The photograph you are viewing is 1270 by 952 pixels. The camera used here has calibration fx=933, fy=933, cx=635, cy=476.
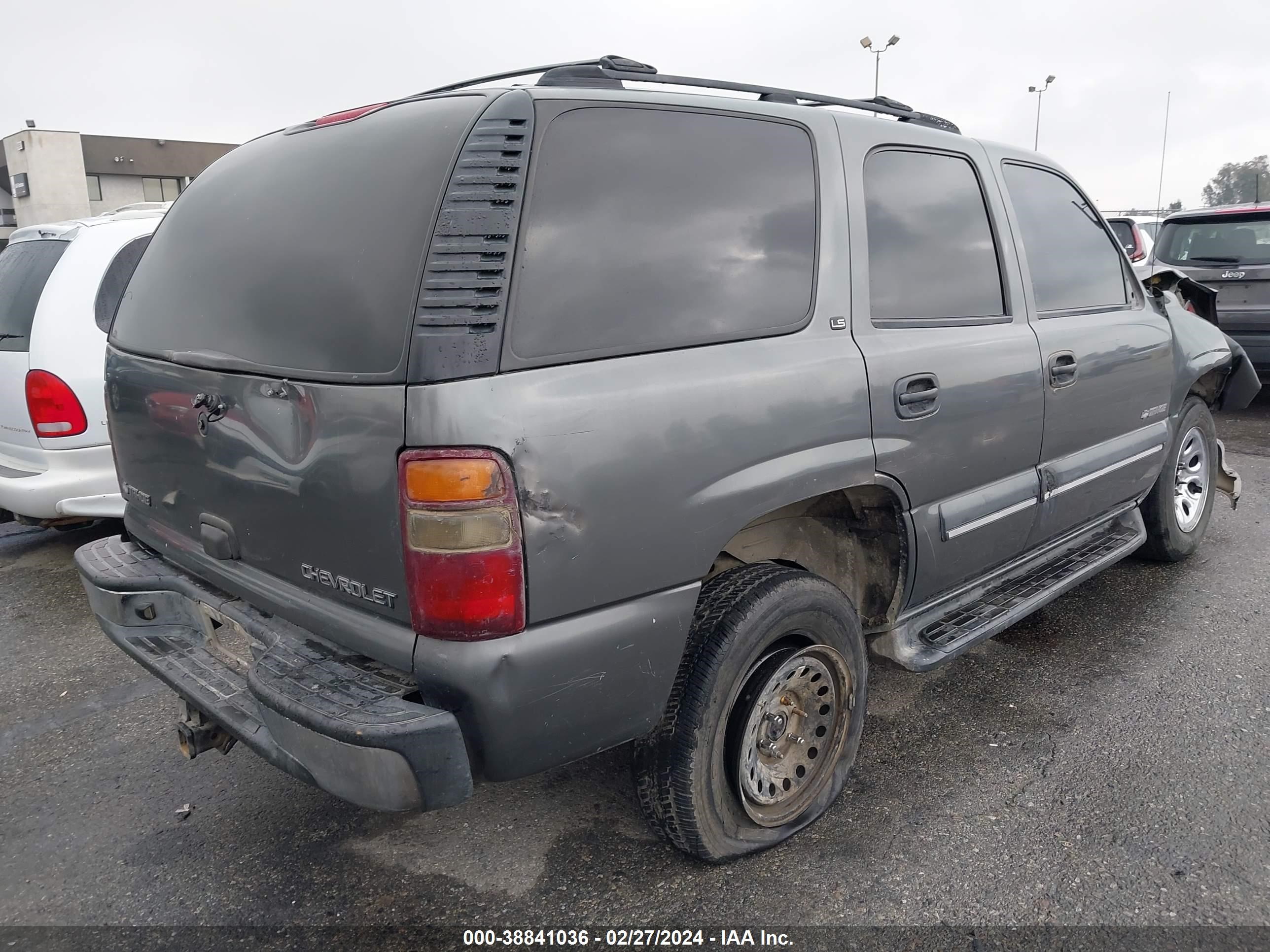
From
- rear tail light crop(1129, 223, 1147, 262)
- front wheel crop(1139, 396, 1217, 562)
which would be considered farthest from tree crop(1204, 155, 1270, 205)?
front wheel crop(1139, 396, 1217, 562)

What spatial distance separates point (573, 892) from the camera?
2404 mm

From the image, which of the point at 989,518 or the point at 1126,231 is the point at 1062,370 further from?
the point at 1126,231

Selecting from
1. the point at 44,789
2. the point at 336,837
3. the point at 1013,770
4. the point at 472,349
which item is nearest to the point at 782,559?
the point at 1013,770

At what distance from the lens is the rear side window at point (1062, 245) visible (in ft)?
11.2

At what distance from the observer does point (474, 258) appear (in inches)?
74.4

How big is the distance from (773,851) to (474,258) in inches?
69.9

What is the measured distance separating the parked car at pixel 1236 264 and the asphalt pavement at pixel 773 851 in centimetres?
568

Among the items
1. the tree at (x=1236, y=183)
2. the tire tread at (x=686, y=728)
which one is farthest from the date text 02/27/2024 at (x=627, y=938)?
the tree at (x=1236, y=183)

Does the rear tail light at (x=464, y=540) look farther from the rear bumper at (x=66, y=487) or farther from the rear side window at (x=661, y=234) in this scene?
the rear bumper at (x=66, y=487)

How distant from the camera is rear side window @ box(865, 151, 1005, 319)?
2.75m

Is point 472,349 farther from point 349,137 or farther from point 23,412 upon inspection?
point 23,412

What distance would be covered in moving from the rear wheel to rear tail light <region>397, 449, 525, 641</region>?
1.92 feet

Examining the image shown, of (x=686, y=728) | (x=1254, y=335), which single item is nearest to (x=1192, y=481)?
(x=686, y=728)

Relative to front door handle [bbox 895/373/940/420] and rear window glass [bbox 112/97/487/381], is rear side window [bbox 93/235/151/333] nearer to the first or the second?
rear window glass [bbox 112/97/487/381]
